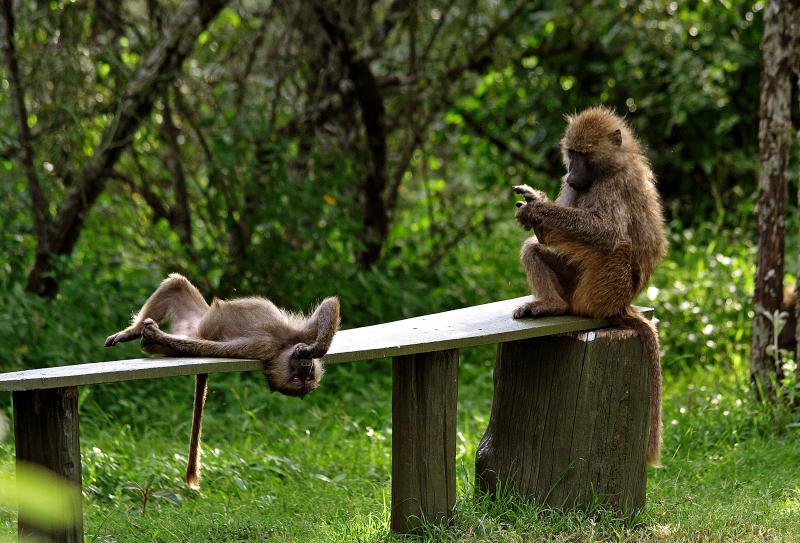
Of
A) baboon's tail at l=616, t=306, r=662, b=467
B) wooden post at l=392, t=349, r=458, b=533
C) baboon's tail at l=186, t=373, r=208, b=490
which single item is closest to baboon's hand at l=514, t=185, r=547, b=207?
baboon's tail at l=616, t=306, r=662, b=467

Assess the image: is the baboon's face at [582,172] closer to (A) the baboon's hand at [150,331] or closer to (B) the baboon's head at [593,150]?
(B) the baboon's head at [593,150]

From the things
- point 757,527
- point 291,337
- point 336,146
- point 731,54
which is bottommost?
point 757,527

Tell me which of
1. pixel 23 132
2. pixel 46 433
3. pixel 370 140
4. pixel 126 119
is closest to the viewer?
pixel 46 433

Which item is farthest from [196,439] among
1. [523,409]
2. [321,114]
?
[321,114]

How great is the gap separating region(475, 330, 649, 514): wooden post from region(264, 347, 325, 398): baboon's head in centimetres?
122

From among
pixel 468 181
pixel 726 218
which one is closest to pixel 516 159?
pixel 468 181

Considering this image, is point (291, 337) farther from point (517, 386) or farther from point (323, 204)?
point (323, 204)

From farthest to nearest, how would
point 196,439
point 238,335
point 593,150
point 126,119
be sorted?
point 126,119 → point 593,150 → point 196,439 → point 238,335

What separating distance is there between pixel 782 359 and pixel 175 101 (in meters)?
4.89

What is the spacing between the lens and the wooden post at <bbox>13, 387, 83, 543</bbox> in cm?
346

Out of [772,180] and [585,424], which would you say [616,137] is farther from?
[772,180]

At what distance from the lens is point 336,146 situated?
28.8 ft

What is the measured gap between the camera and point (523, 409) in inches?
181

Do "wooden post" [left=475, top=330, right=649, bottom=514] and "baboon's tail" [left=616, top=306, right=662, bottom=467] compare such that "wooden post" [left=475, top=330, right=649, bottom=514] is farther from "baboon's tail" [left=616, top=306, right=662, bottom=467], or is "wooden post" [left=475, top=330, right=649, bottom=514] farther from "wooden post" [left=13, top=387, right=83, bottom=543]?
"wooden post" [left=13, top=387, right=83, bottom=543]
